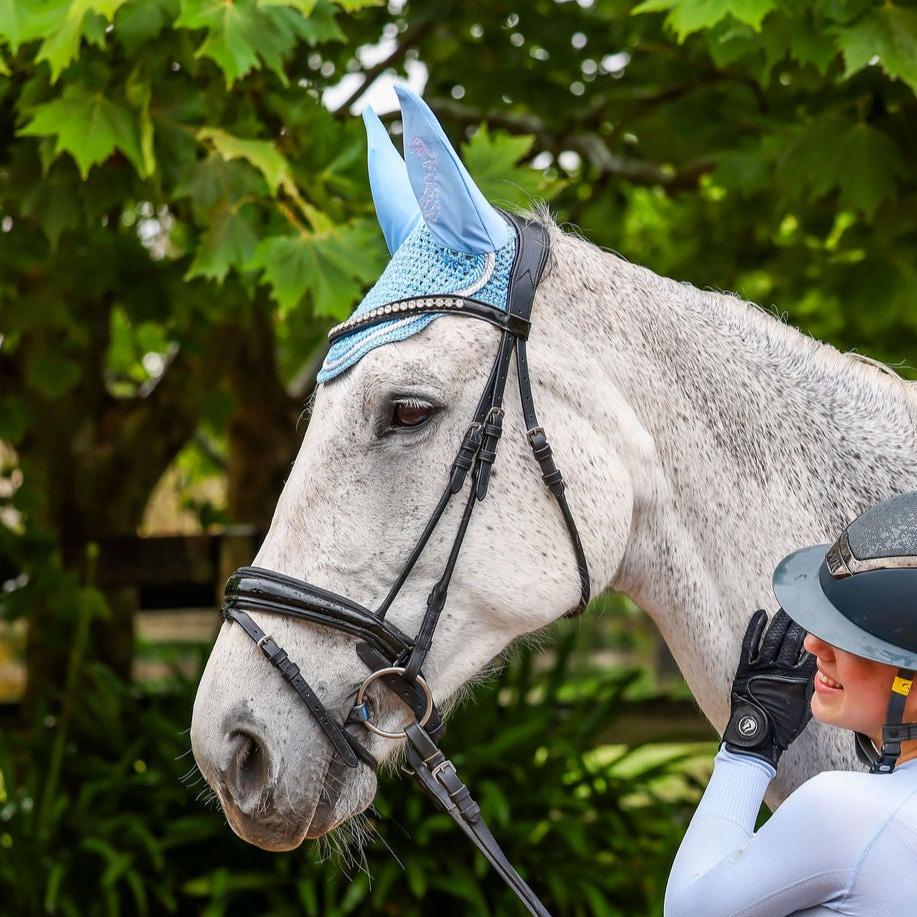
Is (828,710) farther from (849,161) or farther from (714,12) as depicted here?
(849,161)

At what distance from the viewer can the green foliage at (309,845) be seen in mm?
4410

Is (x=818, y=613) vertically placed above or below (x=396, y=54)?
above

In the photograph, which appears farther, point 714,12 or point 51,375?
point 51,375

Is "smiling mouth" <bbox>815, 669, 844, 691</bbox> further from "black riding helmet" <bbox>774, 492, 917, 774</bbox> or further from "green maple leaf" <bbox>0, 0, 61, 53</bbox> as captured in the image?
"green maple leaf" <bbox>0, 0, 61, 53</bbox>

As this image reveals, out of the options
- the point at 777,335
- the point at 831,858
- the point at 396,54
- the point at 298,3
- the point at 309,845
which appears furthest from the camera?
the point at 396,54

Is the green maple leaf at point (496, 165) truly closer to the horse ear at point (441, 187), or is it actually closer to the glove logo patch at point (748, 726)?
the horse ear at point (441, 187)

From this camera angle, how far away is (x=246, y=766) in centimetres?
184

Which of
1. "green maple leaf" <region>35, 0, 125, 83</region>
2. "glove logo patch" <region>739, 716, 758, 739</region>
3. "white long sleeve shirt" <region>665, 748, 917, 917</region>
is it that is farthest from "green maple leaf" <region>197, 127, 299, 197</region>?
"white long sleeve shirt" <region>665, 748, 917, 917</region>

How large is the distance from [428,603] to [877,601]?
2.53 feet

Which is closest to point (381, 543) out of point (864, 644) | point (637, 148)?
point (864, 644)

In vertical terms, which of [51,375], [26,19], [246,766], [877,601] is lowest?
[51,375]

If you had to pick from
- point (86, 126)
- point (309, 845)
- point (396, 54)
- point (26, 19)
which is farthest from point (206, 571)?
point (26, 19)

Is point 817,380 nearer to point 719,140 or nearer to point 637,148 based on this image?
point 719,140

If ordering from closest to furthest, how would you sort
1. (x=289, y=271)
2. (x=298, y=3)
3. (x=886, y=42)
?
1. (x=298, y=3)
2. (x=886, y=42)
3. (x=289, y=271)
